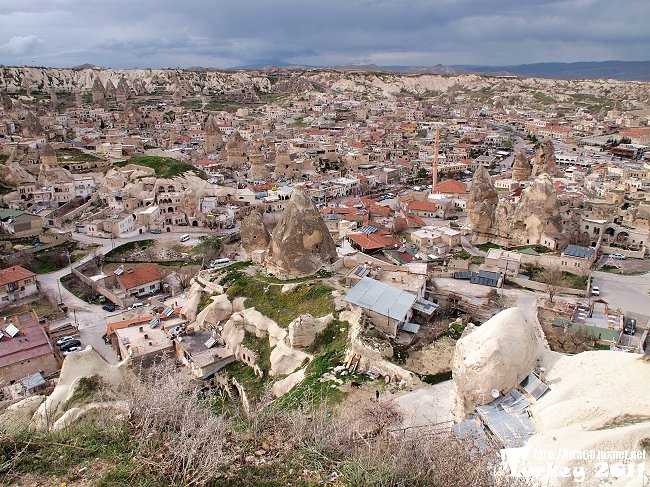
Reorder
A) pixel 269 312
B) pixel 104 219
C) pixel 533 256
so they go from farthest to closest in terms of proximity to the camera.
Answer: pixel 104 219 < pixel 533 256 < pixel 269 312

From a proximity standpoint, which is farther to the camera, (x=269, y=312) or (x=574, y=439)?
(x=269, y=312)

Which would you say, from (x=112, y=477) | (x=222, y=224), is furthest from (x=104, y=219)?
(x=112, y=477)

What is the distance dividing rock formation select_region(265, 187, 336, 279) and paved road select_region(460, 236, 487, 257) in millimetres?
13131

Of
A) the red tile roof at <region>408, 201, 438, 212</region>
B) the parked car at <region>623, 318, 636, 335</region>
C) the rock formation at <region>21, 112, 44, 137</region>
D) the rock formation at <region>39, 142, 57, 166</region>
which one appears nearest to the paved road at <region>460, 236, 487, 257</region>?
the red tile roof at <region>408, 201, 438, 212</region>

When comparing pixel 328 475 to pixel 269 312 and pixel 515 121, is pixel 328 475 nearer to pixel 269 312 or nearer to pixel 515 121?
pixel 269 312

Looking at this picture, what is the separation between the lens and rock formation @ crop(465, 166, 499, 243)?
34.4 metres

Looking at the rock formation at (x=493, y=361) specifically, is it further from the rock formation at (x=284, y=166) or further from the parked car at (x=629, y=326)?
the rock formation at (x=284, y=166)

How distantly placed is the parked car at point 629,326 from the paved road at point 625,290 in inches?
78.6

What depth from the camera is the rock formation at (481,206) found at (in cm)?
3441

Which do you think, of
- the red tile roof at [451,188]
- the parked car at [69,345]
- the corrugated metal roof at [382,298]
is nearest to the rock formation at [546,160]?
the red tile roof at [451,188]

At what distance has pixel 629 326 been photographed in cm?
2100

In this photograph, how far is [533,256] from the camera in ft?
95.9

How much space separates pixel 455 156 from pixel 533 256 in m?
39.0

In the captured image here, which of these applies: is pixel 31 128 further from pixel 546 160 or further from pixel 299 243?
pixel 546 160
